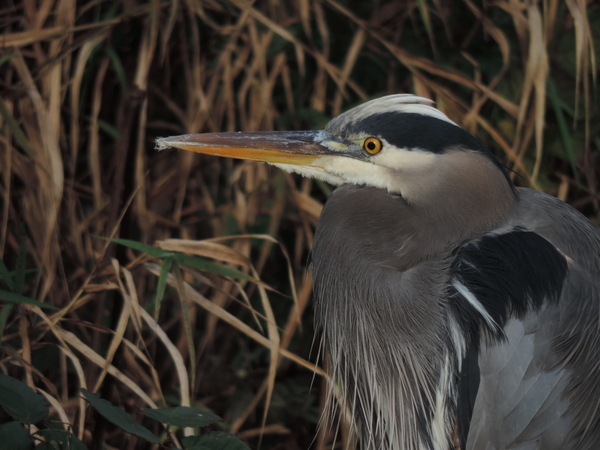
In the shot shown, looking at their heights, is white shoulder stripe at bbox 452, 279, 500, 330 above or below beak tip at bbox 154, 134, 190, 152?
below

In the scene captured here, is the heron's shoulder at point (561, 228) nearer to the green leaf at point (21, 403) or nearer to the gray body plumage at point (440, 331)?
the gray body plumage at point (440, 331)

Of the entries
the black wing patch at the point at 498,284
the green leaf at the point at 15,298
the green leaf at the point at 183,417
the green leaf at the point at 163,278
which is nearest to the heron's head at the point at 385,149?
the black wing patch at the point at 498,284

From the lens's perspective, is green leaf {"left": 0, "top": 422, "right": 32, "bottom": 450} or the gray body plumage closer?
green leaf {"left": 0, "top": 422, "right": 32, "bottom": 450}

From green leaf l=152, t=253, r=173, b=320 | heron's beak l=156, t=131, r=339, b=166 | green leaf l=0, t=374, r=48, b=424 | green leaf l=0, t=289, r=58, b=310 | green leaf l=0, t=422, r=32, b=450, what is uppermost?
heron's beak l=156, t=131, r=339, b=166

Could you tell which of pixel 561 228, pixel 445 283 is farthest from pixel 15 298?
pixel 561 228

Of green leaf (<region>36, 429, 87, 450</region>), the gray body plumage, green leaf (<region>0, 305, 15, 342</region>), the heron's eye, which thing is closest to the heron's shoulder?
the gray body plumage

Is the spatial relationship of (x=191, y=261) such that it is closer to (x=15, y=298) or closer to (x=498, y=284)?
(x=15, y=298)

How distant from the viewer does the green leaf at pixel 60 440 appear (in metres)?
1.05

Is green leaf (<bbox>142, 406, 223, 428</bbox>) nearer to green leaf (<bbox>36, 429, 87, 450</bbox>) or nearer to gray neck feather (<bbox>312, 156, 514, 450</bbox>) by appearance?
green leaf (<bbox>36, 429, 87, 450</bbox>)

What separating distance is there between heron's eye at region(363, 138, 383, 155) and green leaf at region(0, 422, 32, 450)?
731 millimetres

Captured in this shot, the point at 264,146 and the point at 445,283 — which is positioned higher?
the point at 264,146

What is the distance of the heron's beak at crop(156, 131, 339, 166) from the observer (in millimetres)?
1384

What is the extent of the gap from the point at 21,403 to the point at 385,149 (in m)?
0.72

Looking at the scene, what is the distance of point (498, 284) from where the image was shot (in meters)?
1.25
